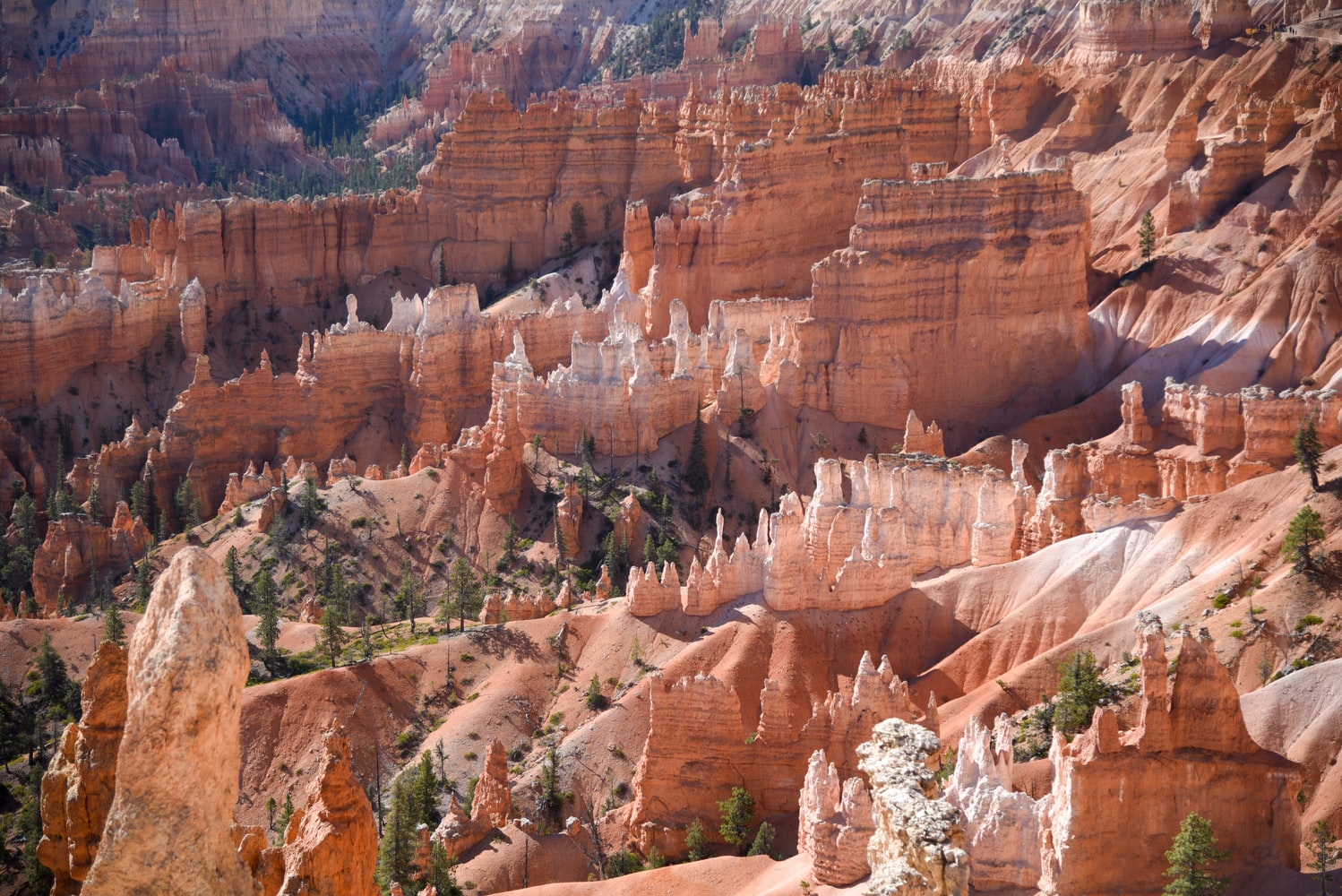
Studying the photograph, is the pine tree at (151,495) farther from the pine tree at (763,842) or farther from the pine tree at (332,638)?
the pine tree at (763,842)

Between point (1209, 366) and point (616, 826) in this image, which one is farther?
point (1209, 366)

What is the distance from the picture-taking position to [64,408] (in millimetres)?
101875

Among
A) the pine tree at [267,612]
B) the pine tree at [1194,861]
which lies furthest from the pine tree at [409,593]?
the pine tree at [1194,861]

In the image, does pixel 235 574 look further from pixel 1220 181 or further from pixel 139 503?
pixel 1220 181

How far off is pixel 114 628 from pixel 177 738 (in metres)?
A: 42.0

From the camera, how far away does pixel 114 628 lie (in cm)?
6309

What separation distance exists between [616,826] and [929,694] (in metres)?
9.69

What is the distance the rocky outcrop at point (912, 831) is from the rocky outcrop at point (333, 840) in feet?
26.1

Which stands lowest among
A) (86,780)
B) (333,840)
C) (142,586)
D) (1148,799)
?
(142,586)

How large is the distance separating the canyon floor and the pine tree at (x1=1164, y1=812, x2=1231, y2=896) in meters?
1.44

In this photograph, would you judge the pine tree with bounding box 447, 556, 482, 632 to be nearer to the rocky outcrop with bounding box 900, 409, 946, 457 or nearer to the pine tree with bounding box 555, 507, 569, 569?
the pine tree with bounding box 555, 507, 569, 569

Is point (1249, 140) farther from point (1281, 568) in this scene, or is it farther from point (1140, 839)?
point (1140, 839)

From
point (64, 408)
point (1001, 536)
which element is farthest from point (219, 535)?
point (1001, 536)

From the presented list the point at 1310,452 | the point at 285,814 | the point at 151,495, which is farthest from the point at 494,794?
the point at 151,495
